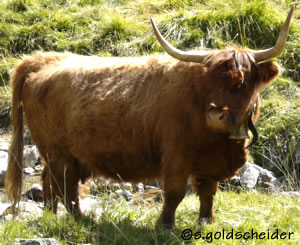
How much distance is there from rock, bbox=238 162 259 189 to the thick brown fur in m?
1.82

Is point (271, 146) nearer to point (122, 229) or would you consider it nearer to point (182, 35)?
point (182, 35)

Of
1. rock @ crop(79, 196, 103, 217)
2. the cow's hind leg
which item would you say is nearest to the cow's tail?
the cow's hind leg

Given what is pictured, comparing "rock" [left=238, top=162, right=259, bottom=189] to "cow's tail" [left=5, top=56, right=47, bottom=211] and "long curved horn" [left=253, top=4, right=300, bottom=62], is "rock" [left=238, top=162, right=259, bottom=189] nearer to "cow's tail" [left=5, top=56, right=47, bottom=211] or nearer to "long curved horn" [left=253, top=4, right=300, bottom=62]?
"long curved horn" [left=253, top=4, right=300, bottom=62]

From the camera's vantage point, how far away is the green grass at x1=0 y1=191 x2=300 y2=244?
16.3 feet

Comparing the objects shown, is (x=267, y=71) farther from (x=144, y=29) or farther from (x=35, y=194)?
(x=144, y=29)

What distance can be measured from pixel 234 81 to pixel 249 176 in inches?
113

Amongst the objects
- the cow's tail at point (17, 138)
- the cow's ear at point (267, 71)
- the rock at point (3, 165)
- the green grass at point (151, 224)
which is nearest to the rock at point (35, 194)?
the rock at point (3, 165)

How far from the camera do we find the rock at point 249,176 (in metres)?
7.58

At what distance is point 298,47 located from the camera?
1010 cm

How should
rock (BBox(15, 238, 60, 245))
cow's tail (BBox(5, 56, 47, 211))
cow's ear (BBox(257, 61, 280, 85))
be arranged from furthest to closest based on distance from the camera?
1. cow's tail (BBox(5, 56, 47, 211))
2. cow's ear (BBox(257, 61, 280, 85))
3. rock (BBox(15, 238, 60, 245))

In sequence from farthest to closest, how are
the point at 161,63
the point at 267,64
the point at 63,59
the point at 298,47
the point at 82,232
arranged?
the point at 298,47 < the point at 63,59 < the point at 161,63 < the point at 267,64 < the point at 82,232

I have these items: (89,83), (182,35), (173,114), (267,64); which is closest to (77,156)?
(89,83)

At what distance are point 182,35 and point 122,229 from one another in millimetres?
5944

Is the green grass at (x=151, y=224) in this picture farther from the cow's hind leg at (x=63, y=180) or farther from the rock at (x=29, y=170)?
the rock at (x=29, y=170)
